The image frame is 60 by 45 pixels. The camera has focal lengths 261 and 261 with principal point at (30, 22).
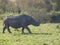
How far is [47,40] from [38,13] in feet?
53.2

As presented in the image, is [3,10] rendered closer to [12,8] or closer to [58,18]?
[12,8]

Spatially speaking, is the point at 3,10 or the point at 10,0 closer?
the point at 3,10

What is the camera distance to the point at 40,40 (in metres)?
13.0

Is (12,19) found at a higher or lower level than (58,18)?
higher

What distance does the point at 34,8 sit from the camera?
3152cm

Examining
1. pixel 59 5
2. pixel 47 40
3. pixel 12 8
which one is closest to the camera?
pixel 47 40

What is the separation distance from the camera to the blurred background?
29719 millimetres

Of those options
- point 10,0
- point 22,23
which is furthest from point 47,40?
point 10,0

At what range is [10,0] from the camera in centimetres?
4350

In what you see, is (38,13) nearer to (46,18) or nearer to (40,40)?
(46,18)

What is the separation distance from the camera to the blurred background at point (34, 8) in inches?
1170

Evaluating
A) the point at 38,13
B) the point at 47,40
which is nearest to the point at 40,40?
the point at 47,40

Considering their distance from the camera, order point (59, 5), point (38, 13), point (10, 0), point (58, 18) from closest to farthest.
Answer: point (38, 13)
point (58, 18)
point (59, 5)
point (10, 0)

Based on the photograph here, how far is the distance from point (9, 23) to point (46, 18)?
1330 centimetres
